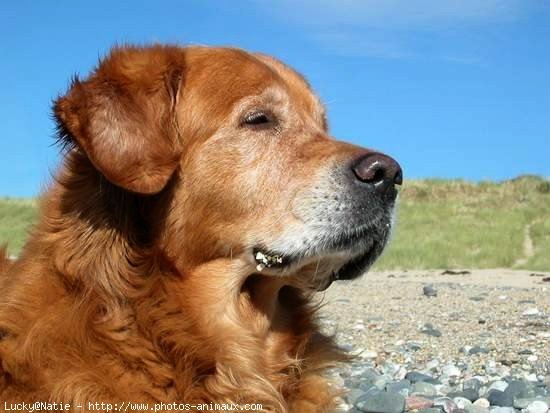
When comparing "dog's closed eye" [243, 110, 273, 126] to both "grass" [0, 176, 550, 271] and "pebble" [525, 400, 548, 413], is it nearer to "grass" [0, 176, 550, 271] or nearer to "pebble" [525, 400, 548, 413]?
"pebble" [525, 400, 548, 413]

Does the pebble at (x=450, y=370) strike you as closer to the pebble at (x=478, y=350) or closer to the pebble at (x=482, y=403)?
the pebble at (x=478, y=350)

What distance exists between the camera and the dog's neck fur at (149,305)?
3.98 meters

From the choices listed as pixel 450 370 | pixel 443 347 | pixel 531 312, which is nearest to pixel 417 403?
pixel 450 370

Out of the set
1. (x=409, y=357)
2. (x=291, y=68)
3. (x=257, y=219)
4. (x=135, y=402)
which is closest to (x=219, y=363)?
(x=135, y=402)

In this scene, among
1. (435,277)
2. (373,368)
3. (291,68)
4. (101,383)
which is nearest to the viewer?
(101,383)

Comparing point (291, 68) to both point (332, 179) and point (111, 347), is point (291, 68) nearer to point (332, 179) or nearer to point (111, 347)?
point (332, 179)

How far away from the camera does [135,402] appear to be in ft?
12.7

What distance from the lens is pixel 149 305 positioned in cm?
408

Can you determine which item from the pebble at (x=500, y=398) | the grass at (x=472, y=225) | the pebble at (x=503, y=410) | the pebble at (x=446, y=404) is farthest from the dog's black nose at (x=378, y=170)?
the grass at (x=472, y=225)

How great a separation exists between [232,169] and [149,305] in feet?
2.88

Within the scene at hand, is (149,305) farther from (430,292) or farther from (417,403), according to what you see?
(430,292)

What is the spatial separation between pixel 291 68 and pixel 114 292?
6.57 feet

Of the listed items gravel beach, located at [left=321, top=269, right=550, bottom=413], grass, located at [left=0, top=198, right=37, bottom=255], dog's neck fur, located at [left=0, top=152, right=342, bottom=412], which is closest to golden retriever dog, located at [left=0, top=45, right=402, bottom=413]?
dog's neck fur, located at [left=0, top=152, right=342, bottom=412]

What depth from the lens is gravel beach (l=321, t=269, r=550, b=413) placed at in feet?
19.8
